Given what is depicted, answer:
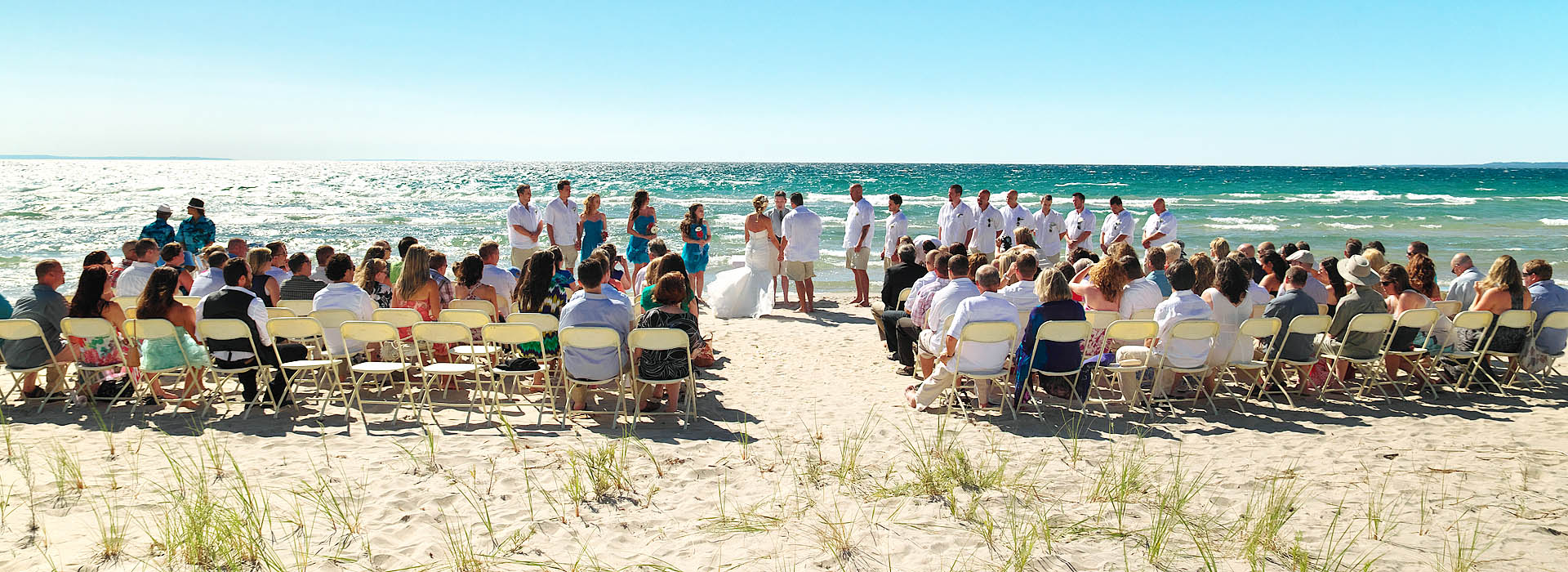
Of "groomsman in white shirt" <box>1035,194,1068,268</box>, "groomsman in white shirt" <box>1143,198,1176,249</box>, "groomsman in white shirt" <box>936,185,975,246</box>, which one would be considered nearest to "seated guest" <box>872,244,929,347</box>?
"groomsman in white shirt" <box>936,185,975,246</box>

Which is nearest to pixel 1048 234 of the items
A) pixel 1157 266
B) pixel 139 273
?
pixel 1157 266

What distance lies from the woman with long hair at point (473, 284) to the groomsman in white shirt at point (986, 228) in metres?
6.58

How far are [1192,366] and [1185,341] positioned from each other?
181 millimetres

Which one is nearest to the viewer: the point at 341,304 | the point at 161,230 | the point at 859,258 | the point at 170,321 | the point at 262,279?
the point at 170,321

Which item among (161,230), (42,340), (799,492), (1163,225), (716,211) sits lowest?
(716,211)

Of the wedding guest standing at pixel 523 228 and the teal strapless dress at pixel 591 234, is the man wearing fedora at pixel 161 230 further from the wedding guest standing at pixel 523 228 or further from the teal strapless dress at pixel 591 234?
the teal strapless dress at pixel 591 234

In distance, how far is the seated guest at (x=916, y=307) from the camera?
21.9 feet

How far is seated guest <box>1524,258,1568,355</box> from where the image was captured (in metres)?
6.39

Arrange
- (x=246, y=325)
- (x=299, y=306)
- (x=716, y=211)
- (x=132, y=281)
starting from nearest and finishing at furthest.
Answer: (x=246, y=325), (x=299, y=306), (x=132, y=281), (x=716, y=211)

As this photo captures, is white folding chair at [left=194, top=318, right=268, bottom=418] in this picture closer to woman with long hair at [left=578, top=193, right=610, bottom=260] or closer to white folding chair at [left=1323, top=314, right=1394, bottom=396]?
woman with long hair at [left=578, top=193, right=610, bottom=260]

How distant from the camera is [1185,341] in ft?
19.0

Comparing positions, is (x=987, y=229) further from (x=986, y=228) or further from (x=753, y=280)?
(x=753, y=280)

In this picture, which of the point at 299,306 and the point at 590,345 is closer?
the point at 590,345

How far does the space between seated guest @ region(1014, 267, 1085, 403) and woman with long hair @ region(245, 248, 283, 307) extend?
5.44m
